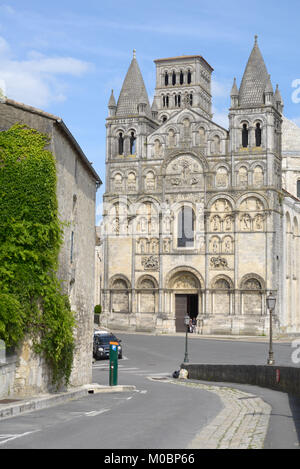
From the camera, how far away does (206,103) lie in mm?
77625

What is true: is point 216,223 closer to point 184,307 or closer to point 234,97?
point 184,307

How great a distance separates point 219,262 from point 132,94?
56.3 feet

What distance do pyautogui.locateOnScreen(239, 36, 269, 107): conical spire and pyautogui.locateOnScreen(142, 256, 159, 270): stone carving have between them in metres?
14.7

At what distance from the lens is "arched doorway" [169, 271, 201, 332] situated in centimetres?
6031

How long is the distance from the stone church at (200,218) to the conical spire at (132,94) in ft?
0.29

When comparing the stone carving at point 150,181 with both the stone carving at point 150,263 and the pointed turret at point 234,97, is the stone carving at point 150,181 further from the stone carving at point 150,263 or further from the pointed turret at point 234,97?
the pointed turret at point 234,97

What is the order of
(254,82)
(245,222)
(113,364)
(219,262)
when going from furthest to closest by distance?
1. (254,82)
2. (219,262)
3. (245,222)
4. (113,364)

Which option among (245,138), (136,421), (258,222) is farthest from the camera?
(245,138)

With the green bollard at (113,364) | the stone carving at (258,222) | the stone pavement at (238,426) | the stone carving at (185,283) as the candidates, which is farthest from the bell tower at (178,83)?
the stone pavement at (238,426)

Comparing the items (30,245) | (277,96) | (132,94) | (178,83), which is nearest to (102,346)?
(30,245)

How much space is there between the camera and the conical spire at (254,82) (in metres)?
59.4

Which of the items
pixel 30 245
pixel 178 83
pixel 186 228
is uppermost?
pixel 178 83

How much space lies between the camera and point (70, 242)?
76.7ft
